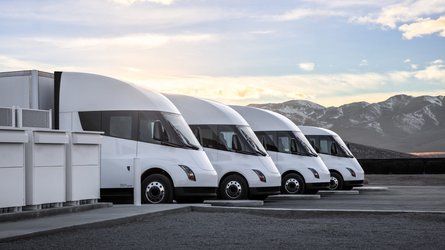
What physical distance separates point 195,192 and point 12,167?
6.13m

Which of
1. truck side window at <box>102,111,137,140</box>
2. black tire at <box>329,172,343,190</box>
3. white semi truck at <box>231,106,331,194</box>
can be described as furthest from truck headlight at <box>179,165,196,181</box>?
black tire at <box>329,172,343,190</box>

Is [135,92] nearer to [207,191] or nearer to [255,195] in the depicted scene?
[207,191]

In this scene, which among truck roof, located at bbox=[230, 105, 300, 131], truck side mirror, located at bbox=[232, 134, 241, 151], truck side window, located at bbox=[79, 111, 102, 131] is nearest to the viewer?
truck side window, located at bbox=[79, 111, 102, 131]

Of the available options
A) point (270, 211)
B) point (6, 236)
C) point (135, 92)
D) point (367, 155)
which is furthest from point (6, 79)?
point (367, 155)

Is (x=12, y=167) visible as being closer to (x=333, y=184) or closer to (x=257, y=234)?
(x=257, y=234)

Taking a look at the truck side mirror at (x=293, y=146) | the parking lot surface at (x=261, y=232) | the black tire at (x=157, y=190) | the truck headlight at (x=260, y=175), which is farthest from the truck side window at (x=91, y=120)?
the truck side mirror at (x=293, y=146)

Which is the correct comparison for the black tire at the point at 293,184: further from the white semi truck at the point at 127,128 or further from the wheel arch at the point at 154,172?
the wheel arch at the point at 154,172

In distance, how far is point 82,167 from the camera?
1767cm

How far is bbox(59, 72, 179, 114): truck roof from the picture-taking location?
830 inches

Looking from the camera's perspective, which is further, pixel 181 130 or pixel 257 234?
pixel 181 130

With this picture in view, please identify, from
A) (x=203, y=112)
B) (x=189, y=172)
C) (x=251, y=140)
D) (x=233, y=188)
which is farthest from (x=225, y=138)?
(x=189, y=172)

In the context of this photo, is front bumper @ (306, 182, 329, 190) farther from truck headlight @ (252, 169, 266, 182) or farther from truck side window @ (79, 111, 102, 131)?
truck side window @ (79, 111, 102, 131)

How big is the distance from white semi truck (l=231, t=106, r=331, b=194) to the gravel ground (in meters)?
10.5

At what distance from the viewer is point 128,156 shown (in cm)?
2073
